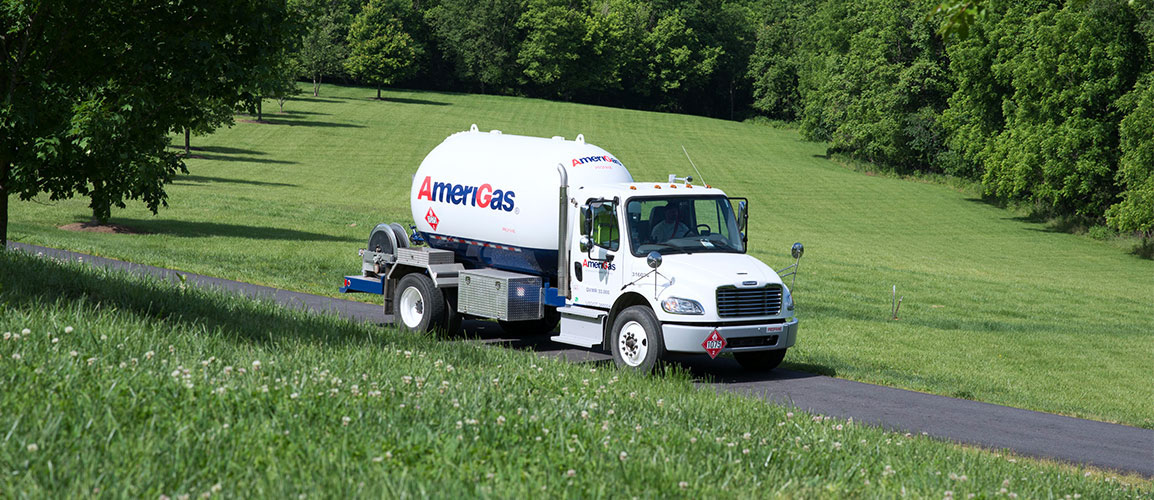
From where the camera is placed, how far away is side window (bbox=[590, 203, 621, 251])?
14.6m

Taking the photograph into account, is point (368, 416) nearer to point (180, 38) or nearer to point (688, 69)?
point (180, 38)

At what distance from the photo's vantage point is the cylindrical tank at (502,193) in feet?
50.7

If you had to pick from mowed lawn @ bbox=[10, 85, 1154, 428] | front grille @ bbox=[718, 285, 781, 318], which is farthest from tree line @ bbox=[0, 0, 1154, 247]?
front grille @ bbox=[718, 285, 781, 318]

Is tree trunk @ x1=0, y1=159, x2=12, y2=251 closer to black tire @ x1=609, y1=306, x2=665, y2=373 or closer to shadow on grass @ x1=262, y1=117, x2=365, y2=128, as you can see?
black tire @ x1=609, y1=306, x2=665, y2=373

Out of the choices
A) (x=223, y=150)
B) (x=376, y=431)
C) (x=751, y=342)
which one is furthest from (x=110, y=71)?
(x=223, y=150)

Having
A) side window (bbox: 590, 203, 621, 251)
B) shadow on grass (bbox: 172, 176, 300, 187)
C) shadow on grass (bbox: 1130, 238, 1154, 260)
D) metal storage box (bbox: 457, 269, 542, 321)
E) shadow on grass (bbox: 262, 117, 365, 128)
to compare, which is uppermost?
shadow on grass (bbox: 262, 117, 365, 128)

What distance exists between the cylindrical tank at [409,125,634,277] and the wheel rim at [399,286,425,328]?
0.93 m

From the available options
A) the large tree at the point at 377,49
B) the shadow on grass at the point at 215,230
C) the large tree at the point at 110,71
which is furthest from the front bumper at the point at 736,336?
the large tree at the point at 377,49

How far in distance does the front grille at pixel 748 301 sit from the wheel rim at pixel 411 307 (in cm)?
513

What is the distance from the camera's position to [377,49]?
110688mm

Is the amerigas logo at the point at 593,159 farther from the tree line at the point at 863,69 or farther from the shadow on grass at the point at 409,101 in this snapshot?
the shadow on grass at the point at 409,101

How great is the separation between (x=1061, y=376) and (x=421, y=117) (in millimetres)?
81267

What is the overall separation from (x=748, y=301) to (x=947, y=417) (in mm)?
2825

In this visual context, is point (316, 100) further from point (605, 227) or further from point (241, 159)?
point (605, 227)
